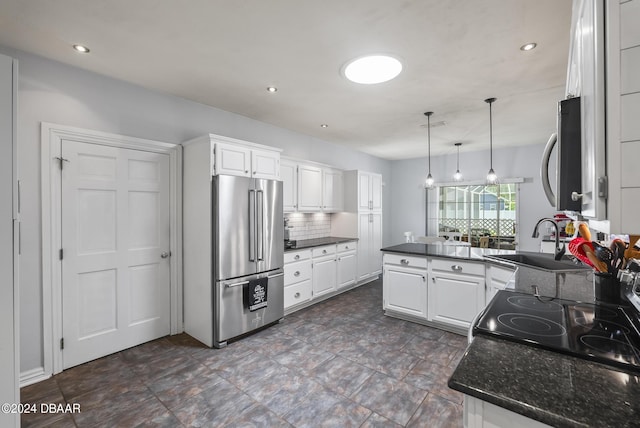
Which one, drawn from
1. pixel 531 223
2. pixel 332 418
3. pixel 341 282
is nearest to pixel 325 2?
pixel 332 418

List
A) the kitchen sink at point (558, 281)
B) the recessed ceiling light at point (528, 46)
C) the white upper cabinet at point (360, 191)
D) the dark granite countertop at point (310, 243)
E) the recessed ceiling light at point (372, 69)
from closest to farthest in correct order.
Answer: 1. the kitchen sink at point (558, 281)
2. the recessed ceiling light at point (528, 46)
3. the recessed ceiling light at point (372, 69)
4. the dark granite countertop at point (310, 243)
5. the white upper cabinet at point (360, 191)

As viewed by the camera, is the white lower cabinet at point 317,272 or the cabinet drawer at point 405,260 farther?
the white lower cabinet at point 317,272

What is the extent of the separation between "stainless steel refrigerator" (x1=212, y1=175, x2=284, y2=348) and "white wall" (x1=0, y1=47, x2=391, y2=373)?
0.98 metres

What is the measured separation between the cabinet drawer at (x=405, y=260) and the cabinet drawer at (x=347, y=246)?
115 centimetres

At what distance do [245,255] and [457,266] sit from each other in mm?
2361

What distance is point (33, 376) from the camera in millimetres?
2326

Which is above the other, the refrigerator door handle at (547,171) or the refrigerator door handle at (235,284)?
the refrigerator door handle at (547,171)

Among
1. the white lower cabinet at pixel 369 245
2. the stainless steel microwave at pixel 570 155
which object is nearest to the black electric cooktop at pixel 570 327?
the stainless steel microwave at pixel 570 155

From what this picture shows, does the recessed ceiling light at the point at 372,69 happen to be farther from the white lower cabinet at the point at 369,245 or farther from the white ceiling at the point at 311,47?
the white lower cabinet at the point at 369,245

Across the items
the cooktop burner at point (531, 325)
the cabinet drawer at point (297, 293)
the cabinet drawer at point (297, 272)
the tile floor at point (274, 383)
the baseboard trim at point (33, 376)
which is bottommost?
the tile floor at point (274, 383)

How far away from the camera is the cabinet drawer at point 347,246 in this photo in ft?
15.6

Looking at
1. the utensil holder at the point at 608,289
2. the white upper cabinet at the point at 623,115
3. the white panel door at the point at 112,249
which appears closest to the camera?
the white upper cabinet at the point at 623,115

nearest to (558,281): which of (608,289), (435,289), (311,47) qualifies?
(608,289)

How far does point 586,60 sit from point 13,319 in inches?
111
